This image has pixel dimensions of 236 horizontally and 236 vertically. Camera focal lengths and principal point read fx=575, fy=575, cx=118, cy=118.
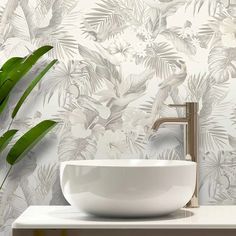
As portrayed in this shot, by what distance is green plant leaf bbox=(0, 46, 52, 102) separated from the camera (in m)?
1.86

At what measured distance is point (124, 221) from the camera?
155cm

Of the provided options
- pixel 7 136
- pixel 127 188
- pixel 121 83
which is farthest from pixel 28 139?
pixel 127 188

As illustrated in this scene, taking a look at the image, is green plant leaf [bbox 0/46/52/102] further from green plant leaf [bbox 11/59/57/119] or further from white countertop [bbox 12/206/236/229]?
white countertop [bbox 12/206/236/229]

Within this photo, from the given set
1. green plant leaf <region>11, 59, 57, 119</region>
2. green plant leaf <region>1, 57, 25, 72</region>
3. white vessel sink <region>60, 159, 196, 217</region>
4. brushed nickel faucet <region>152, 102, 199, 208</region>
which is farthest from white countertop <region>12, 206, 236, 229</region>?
green plant leaf <region>1, 57, 25, 72</region>

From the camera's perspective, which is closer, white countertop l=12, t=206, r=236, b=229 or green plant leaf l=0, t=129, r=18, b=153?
white countertop l=12, t=206, r=236, b=229

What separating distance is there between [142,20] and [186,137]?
0.44 m

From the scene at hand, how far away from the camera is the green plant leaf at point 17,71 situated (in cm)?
186

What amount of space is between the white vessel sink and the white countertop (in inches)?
1.3

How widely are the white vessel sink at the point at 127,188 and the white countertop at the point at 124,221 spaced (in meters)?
0.03

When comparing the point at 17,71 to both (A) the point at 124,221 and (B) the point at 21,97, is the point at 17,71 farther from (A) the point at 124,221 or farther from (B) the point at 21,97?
(A) the point at 124,221

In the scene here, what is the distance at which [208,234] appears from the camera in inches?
59.3

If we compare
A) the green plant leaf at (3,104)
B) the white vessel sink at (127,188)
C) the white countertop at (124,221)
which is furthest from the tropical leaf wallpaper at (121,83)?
the white vessel sink at (127,188)

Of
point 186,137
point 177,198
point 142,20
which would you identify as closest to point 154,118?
point 186,137

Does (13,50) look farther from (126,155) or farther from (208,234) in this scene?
(208,234)
